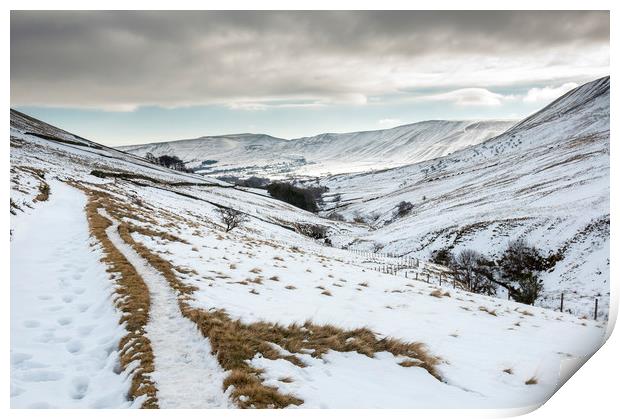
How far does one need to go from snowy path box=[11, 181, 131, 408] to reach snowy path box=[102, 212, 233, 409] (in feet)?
2.37

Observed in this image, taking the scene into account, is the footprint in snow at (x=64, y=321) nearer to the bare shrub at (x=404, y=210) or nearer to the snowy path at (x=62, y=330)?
the snowy path at (x=62, y=330)

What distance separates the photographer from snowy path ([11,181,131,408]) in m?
6.82

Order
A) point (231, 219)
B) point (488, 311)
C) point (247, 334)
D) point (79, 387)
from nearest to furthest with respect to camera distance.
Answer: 1. point (79, 387)
2. point (247, 334)
3. point (488, 311)
4. point (231, 219)

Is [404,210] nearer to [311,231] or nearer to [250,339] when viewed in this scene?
[311,231]

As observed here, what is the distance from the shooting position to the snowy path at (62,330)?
6.82 m

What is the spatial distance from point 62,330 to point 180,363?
3702mm

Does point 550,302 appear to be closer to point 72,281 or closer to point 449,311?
point 449,311

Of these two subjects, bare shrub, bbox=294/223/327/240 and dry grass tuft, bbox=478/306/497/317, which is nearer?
dry grass tuft, bbox=478/306/497/317

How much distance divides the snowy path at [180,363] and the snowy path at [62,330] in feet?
2.37

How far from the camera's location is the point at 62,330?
29.4 ft

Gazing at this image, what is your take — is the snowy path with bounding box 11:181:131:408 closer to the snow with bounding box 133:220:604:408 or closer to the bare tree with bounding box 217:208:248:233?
the snow with bounding box 133:220:604:408

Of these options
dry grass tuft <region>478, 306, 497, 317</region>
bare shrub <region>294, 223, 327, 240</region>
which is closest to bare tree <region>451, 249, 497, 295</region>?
dry grass tuft <region>478, 306, 497, 317</region>

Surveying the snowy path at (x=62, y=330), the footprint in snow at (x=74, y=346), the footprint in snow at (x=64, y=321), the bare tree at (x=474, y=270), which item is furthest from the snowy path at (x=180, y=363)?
the bare tree at (x=474, y=270)

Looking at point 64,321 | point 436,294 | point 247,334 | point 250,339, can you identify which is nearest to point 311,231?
point 436,294
